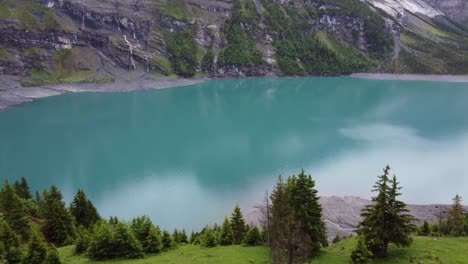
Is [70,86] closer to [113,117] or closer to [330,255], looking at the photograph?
[113,117]

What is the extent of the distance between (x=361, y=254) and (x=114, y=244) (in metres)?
20.6

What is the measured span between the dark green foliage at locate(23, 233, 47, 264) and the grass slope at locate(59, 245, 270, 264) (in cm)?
225

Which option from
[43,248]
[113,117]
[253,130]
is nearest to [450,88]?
[253,130]

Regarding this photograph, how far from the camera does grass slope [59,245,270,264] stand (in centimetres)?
3309

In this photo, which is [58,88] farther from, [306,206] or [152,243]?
[306,206]

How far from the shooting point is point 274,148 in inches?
3659

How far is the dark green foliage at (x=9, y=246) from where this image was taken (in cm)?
3173

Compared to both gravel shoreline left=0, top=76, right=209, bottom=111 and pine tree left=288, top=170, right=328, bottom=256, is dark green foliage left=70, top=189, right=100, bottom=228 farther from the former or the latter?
gravel shoreline left=0, top=76, right=209, bottom=111

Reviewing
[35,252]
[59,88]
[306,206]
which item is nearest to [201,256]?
[306,206]

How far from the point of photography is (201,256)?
3459cm

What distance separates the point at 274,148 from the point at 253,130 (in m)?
18.3

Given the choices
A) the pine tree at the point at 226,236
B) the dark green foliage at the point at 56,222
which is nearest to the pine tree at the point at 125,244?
the pine tree at the point at 226,236

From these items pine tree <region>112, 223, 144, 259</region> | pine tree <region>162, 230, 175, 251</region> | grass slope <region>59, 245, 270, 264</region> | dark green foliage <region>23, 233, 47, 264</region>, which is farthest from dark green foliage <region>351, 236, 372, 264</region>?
dark green foliage <region>23, 233, 47, 264</region>

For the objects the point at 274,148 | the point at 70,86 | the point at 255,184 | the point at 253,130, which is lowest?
the point at 255,184
